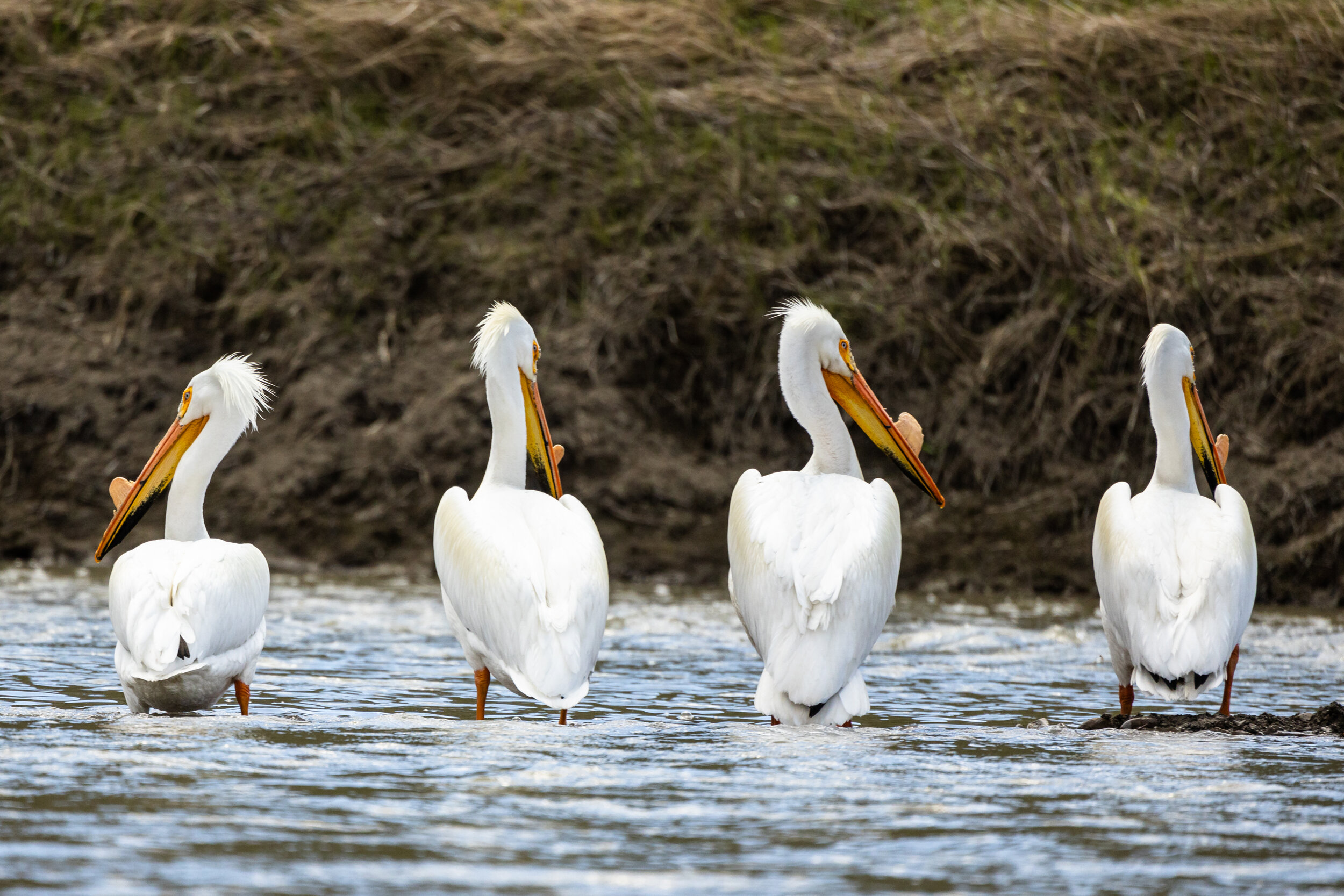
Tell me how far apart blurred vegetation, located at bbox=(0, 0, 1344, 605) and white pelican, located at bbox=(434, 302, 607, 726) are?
4305 mm

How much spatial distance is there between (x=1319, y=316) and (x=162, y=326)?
7.81m

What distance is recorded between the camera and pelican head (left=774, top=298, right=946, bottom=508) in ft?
21.0

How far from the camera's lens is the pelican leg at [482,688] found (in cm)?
556

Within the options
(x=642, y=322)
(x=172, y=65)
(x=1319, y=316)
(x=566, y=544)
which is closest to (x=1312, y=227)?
(x=1319, y=316)

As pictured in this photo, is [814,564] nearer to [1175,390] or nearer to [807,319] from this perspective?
[807,319]

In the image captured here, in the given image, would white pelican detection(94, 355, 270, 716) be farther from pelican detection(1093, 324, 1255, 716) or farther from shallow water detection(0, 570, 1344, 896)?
pelican detection(1093, 324, 1255, 716)

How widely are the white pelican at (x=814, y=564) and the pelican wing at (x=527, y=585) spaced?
534mm

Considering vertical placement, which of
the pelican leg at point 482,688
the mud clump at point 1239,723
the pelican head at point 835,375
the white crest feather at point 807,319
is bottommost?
the pelican leg at point 482,688

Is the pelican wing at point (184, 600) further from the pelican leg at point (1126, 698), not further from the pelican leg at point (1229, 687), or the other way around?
the pelican leg at point (1229, 687)

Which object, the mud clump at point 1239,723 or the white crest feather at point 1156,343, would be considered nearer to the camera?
the mud clump at point 1239,723

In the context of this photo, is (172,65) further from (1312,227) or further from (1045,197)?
(1312,227)

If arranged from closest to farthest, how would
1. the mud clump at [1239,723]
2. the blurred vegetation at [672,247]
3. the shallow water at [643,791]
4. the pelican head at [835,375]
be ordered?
the shallow water at [643,791], the mud clump at [1239,723], the pelican head at [835,375], the blurred vegetation at [672,247]

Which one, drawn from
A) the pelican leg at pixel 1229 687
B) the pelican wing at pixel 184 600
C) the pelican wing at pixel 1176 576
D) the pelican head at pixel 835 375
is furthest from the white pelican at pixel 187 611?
the pelican leg at pixel 1229 687

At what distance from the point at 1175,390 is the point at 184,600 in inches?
154
